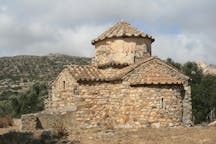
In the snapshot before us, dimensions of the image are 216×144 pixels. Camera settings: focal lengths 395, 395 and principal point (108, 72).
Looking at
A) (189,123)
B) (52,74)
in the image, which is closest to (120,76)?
(189,123)

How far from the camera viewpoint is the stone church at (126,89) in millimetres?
18094

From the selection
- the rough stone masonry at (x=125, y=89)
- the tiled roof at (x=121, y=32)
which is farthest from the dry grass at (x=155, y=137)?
the tiled roof at (x=121, y=32)

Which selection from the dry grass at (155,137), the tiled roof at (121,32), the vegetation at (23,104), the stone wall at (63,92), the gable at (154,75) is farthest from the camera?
the vegetation at (23,104)

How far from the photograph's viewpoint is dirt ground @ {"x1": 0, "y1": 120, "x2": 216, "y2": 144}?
1431cm

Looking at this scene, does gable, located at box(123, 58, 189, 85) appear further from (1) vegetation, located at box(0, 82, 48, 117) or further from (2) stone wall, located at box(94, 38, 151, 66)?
(1) vegetation, located at box(0, 82, 48, 117)

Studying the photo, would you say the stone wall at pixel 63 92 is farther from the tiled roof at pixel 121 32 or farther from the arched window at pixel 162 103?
the arched window at pixel 162 103

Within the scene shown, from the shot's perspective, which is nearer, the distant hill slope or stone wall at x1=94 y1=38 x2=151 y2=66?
stone wall at x1=94 y1=38 x2=151 y2=66

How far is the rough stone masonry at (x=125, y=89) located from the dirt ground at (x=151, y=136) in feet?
6.78

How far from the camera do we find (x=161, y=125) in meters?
18.0

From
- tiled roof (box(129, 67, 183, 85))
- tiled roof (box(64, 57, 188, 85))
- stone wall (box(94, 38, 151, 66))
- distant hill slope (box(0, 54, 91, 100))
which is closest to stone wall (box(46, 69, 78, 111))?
tiled roof (box(64, 57, 188, 85))

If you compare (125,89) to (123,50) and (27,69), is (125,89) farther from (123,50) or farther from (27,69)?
(27,69)

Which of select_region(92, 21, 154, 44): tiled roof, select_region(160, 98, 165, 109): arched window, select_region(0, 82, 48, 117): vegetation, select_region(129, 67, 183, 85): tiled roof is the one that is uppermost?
select_region(92, 21, 154, 44): tiled roof

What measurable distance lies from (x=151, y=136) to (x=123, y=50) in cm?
683

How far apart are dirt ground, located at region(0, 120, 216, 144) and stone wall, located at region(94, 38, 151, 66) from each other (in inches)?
226
